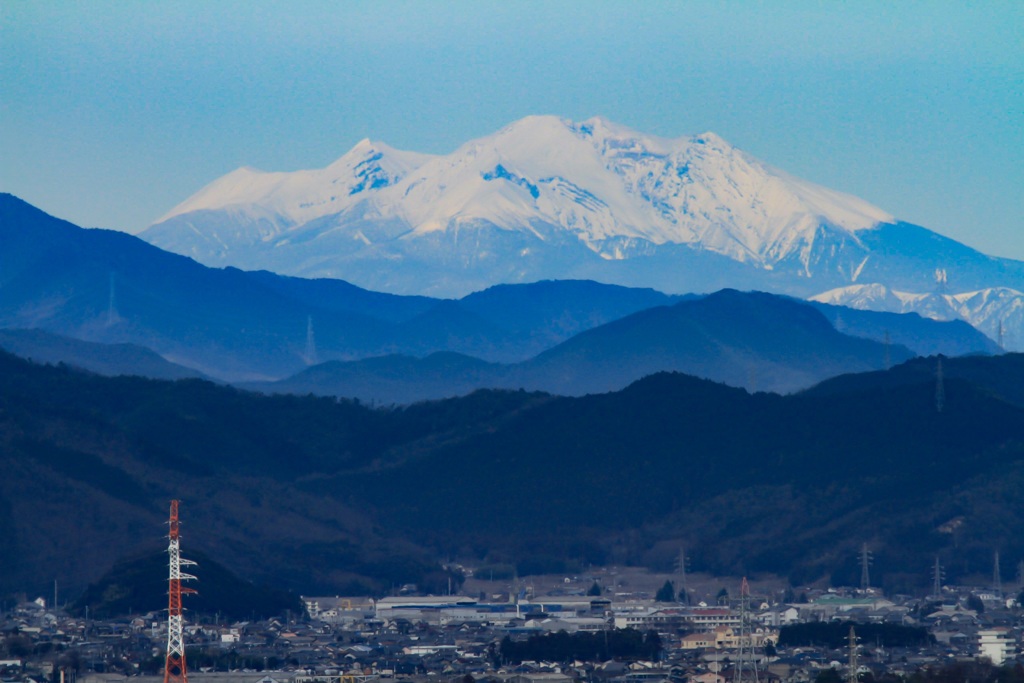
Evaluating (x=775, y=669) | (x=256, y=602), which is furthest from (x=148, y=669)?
(x=256, y=602)

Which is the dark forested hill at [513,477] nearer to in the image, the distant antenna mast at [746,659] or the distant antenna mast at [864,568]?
the distant antenna mast at [864,568]

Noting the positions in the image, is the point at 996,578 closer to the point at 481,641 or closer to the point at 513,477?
the point at 481,641

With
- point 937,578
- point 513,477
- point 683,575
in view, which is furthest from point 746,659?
point 513,477

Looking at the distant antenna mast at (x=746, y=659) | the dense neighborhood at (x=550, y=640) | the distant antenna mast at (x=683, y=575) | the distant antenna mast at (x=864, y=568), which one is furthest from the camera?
the distant antenna mast at (x=864, y=568)

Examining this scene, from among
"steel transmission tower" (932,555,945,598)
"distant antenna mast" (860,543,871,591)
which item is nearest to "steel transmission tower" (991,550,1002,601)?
"steel transmission tower" (932,555,945,598)

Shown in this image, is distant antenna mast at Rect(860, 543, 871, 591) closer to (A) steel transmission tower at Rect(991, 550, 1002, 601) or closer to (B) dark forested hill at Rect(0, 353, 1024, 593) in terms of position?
(B) dark forested hill at Rect(0, 353, 1024, 593)

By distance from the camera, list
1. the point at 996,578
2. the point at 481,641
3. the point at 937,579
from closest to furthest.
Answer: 1. the point at 481,641
2. the point at 996,578
3. the point at 937,579

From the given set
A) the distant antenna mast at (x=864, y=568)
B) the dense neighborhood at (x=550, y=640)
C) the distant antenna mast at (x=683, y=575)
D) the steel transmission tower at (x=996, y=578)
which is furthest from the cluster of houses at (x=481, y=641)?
the distant antenna mast at (x=864, y=568)
